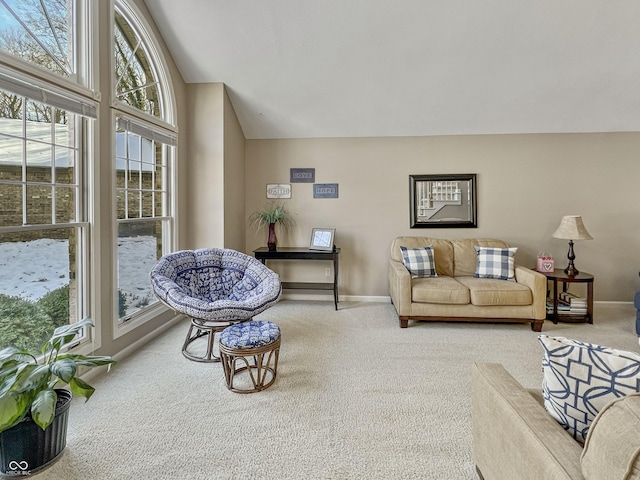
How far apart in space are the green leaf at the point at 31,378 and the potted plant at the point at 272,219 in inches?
120

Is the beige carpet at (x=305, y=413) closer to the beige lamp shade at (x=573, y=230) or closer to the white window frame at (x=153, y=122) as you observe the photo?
the white window frame at (x=153, y=122)

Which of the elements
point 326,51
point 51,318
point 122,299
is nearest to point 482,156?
point 326,51

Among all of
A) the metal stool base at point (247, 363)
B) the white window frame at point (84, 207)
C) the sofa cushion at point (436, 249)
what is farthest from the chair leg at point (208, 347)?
the sofa cushion at point (436, 249)

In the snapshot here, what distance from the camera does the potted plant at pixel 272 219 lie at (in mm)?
4594

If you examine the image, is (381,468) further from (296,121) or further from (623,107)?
(623,107)

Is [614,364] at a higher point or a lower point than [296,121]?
lower

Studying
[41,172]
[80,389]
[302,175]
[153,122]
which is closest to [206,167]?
[153,122]

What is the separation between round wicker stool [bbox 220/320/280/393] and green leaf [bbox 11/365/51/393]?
98cm

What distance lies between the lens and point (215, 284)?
10.8 ft

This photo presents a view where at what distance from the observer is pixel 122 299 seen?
3021mm

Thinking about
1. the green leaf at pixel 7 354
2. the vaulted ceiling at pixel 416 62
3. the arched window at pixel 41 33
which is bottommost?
the green leaf at pixel 7 354

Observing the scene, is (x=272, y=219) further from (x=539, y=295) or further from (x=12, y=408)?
(x=12, y=408)

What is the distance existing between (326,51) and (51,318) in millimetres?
3347

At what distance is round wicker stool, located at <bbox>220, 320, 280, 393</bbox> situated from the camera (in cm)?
227
